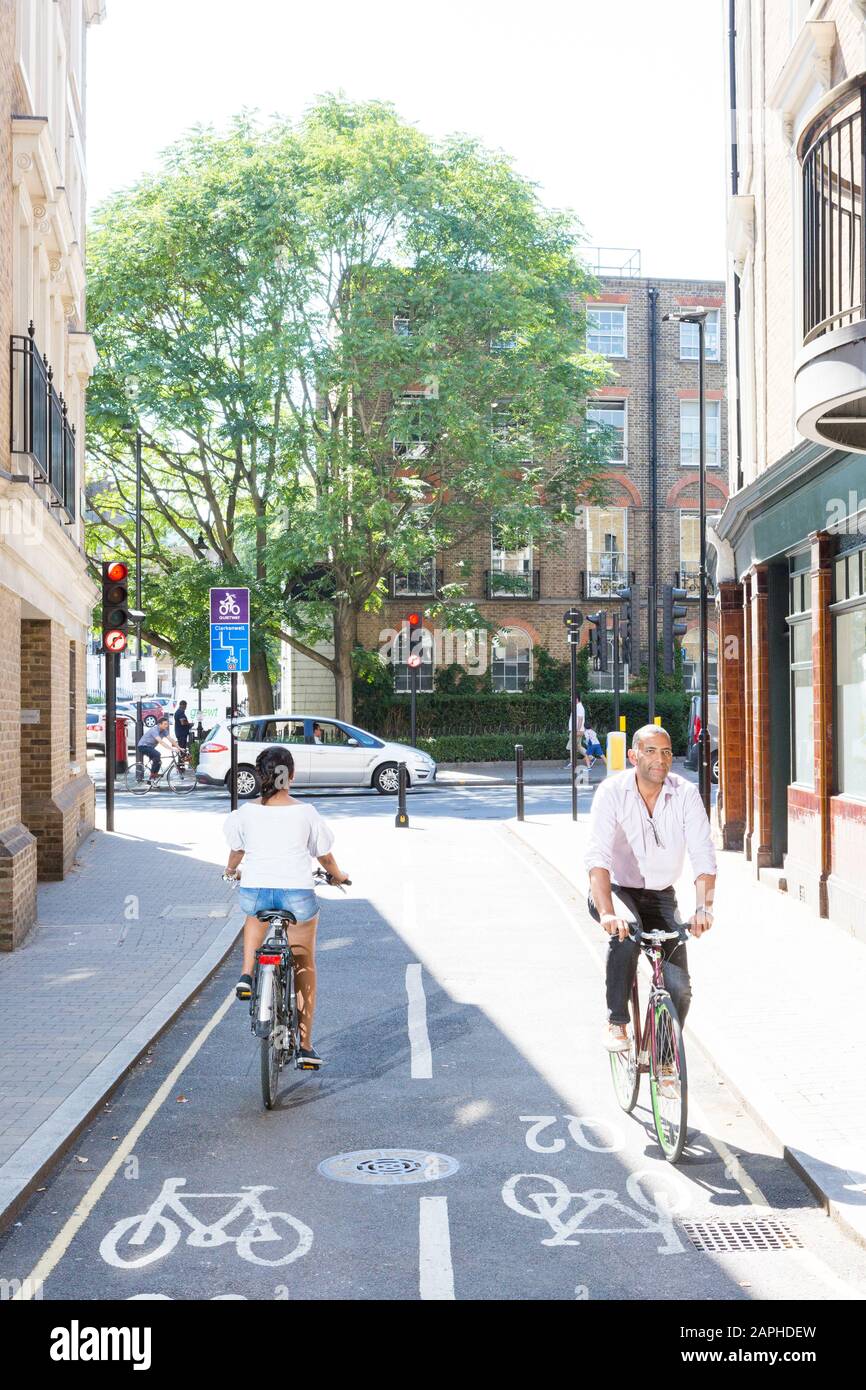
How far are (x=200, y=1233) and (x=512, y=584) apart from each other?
1384 inches

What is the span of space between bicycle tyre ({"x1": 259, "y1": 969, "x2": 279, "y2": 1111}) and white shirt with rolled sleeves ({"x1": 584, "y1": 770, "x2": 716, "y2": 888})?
1610mm

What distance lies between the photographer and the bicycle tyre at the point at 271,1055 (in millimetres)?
6730

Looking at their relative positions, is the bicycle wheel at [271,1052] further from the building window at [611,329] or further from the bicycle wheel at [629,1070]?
the building window at [611,329]

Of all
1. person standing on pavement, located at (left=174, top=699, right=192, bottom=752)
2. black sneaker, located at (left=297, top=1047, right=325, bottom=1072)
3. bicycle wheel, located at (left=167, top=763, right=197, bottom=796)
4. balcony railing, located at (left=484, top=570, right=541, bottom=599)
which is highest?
balcony railing, located at (left=484, top=570, right=541, bottom=599)

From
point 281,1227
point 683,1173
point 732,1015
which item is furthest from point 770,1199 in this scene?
point 732,1015

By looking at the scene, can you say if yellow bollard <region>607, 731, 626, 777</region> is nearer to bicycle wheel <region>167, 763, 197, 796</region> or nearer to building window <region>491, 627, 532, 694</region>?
bicycle wheel <region>167, 763, 197, 796</region>

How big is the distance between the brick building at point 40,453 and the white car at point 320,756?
25.2ft

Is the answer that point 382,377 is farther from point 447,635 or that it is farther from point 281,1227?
point 281,1227

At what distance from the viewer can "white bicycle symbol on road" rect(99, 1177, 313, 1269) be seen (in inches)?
193

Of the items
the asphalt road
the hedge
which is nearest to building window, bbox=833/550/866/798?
the asphalt road

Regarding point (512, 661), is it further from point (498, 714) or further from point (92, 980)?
point (92, 980)
